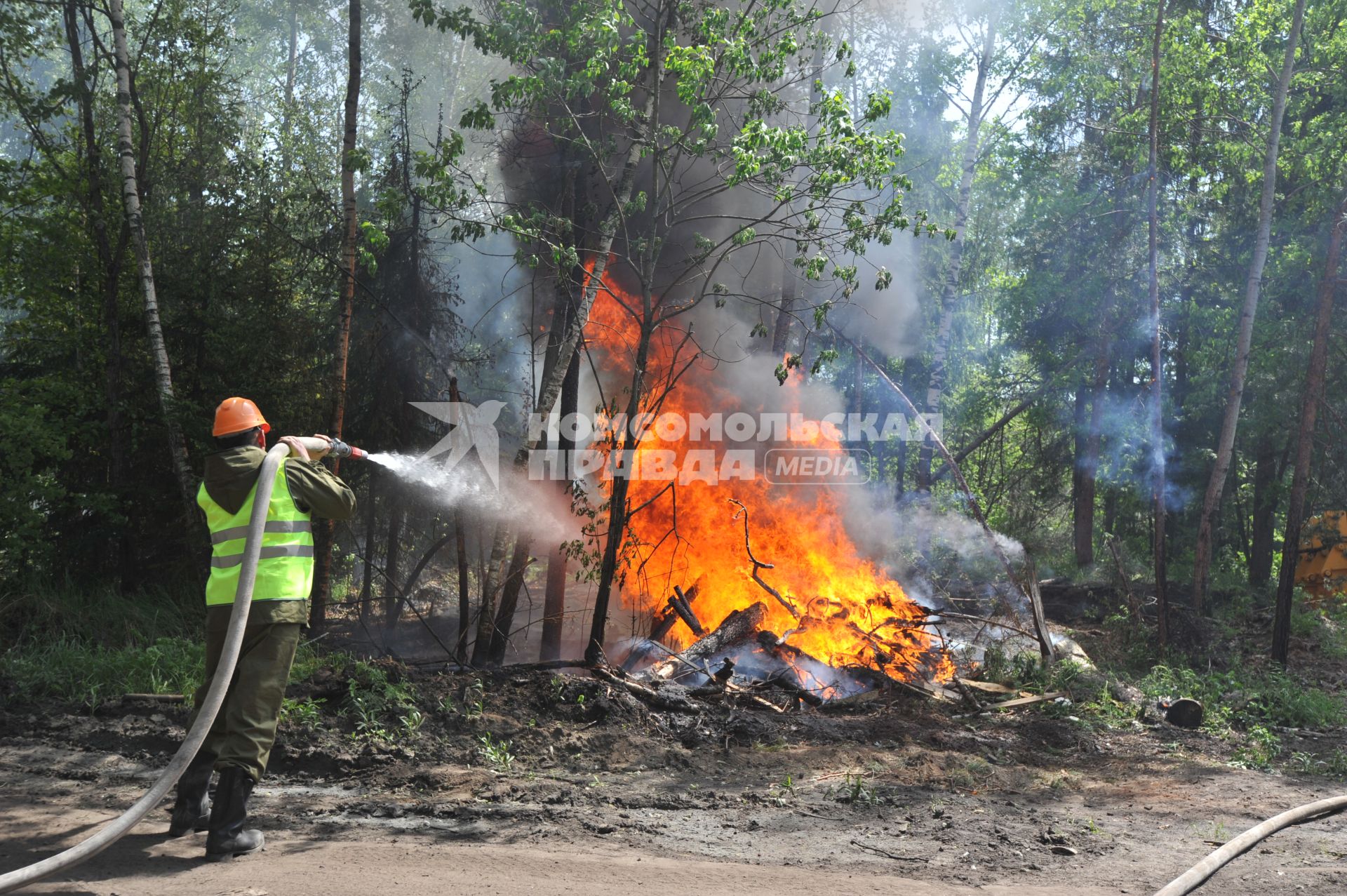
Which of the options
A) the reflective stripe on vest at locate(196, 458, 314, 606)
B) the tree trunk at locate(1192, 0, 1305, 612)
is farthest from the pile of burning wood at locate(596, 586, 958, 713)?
the tree trunk at locate(1192, 0, 1305, 612)

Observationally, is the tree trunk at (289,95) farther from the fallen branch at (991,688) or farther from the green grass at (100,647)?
the fallen branch at (991,688)

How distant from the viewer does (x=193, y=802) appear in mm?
4590

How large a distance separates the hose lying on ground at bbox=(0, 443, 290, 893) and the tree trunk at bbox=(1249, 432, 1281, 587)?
19.4m

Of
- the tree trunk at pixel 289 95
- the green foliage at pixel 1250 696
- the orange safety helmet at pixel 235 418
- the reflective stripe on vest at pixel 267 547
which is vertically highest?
the tree trunk at pixel 289 95

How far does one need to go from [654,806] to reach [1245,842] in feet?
11.4

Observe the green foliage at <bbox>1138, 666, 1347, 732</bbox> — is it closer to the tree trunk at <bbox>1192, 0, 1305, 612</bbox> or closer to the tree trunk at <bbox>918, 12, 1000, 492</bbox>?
the tree trunk at <bbox>1192, 0, 1305, 612</bbox>

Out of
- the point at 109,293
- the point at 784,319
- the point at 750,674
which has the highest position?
the point at 784,319

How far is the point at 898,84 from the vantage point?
25406 mm

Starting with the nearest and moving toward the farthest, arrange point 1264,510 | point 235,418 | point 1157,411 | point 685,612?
point 235,418, point 685,612, point 1157,411, point 1264,510

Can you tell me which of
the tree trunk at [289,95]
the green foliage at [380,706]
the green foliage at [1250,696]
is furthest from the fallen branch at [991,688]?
the tree trunk at [289,95]

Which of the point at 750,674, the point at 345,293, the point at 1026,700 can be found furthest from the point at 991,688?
the point at 345,293

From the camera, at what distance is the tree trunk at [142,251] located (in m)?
8.97

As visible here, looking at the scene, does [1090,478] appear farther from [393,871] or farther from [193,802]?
[193,802]

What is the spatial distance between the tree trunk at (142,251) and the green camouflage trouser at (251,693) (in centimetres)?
523
